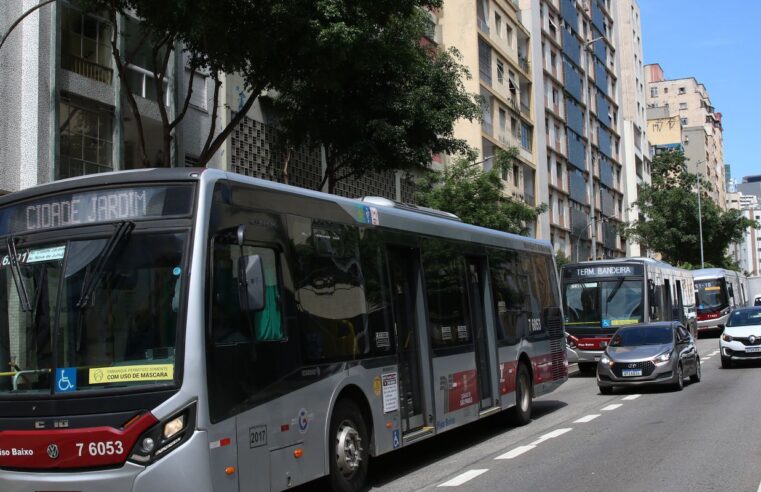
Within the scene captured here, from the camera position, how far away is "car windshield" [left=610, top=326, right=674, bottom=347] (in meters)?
18.8

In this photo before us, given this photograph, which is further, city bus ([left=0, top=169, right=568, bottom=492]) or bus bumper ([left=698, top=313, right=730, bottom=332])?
bus bumper ([left=698, top=313, right=730, bottom=332])

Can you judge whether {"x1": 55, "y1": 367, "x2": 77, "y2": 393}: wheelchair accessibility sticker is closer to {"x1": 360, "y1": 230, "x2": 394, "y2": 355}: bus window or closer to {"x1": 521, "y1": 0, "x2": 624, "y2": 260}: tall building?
{"x1": 360, "y1": 230, "x2": 394, "y2": 355}: bus window

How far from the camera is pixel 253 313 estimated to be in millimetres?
7246

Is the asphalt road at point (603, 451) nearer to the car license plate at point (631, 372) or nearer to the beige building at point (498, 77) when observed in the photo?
the car license plate at point (631, 372)

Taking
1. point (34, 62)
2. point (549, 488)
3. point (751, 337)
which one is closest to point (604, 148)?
point (751, 337)

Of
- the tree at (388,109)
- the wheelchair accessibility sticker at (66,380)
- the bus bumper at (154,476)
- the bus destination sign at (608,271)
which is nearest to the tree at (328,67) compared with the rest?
the tree at (388,109)

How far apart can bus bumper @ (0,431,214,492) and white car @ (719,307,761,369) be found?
20.0 meters

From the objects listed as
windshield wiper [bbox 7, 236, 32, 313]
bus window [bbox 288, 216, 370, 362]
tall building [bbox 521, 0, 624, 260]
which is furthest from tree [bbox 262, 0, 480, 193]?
tall building [bbox 521, 0, 624, 260]

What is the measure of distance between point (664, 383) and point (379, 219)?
10518 millimetres

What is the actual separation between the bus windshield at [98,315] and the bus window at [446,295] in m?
4.85

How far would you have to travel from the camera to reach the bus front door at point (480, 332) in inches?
494

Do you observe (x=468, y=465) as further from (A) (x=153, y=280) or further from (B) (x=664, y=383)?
(B) (x=664, y=383)

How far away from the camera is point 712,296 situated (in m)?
44.1

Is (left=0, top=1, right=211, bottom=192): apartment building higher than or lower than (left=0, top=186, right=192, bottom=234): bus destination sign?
higher
